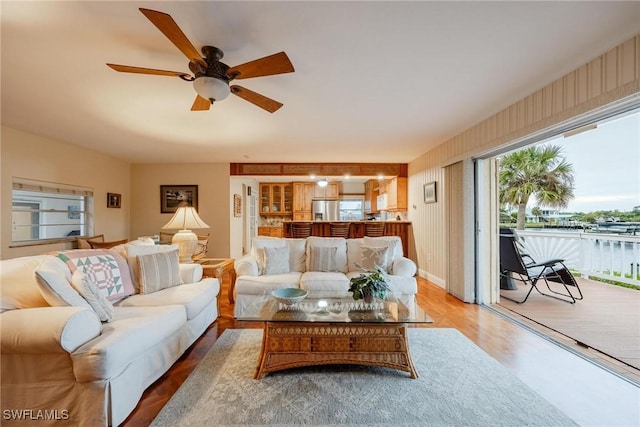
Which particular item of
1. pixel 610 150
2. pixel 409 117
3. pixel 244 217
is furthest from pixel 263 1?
pixel 244 217

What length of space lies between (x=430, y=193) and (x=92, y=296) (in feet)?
15.7

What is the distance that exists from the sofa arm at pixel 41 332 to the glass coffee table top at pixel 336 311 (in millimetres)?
906

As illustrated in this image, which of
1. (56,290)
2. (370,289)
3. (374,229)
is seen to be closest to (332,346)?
(370,289)

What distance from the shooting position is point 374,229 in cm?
573

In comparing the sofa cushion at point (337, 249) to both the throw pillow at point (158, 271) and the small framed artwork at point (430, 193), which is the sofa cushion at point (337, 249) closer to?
the throw pillow at point (158, 271)

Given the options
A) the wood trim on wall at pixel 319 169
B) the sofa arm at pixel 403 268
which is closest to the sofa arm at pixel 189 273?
the sofa arm at pixel 403 268

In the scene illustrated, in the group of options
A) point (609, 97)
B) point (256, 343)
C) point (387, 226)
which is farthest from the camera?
point (387, 226)

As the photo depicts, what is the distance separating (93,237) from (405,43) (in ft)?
18.6

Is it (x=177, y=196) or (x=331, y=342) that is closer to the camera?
(x=331, y=342)

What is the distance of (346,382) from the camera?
6.28 feet

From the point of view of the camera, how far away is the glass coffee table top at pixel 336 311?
77.6 inches

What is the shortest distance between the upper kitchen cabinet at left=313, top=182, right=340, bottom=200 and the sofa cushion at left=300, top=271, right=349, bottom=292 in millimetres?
5293

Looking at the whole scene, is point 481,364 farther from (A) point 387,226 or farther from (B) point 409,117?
(A) point 387,226

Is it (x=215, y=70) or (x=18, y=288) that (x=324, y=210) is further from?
(x=18, y=288)
